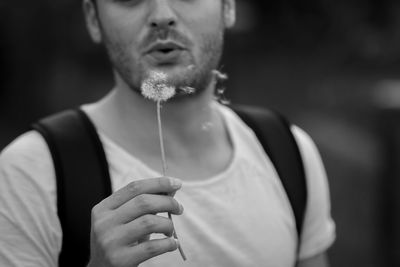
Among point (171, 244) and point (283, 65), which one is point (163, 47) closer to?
point (171, 244)

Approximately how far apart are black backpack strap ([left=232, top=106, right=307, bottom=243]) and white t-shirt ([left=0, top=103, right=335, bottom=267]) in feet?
0.09

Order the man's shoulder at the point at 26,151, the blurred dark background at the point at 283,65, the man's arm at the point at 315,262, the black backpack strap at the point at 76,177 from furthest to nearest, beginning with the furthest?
the blurred dark background at the point at 283,65
the man's arm at the point at 315,262
the man's shoulder at the point at 26,151
the black backpack strap at the point at 76,177

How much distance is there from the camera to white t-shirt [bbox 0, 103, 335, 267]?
2588mm

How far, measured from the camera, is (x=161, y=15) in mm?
2803

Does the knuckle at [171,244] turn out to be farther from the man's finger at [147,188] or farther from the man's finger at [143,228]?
the man's finger at [147,188]

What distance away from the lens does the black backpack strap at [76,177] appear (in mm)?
2586

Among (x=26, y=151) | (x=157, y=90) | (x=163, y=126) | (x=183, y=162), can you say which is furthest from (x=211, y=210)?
(x=26, y=151)

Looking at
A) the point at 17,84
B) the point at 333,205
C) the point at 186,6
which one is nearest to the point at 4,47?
the point at 17,84

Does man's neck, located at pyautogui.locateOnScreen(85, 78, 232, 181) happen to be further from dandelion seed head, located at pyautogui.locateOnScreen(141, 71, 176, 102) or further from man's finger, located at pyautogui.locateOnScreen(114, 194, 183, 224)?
man's finger, located at pyautogui.locateOnScreen(114, 194, 183, 224)

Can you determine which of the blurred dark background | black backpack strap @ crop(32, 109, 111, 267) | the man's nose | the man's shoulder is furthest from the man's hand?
the blurred dark background

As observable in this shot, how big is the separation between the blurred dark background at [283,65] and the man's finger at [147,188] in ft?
19.4

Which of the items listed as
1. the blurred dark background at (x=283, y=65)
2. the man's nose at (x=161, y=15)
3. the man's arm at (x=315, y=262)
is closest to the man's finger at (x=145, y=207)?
the man's nose at (x=161, y=15)

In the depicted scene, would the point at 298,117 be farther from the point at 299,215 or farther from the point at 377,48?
the point at 299,215

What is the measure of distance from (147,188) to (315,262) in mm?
1151
